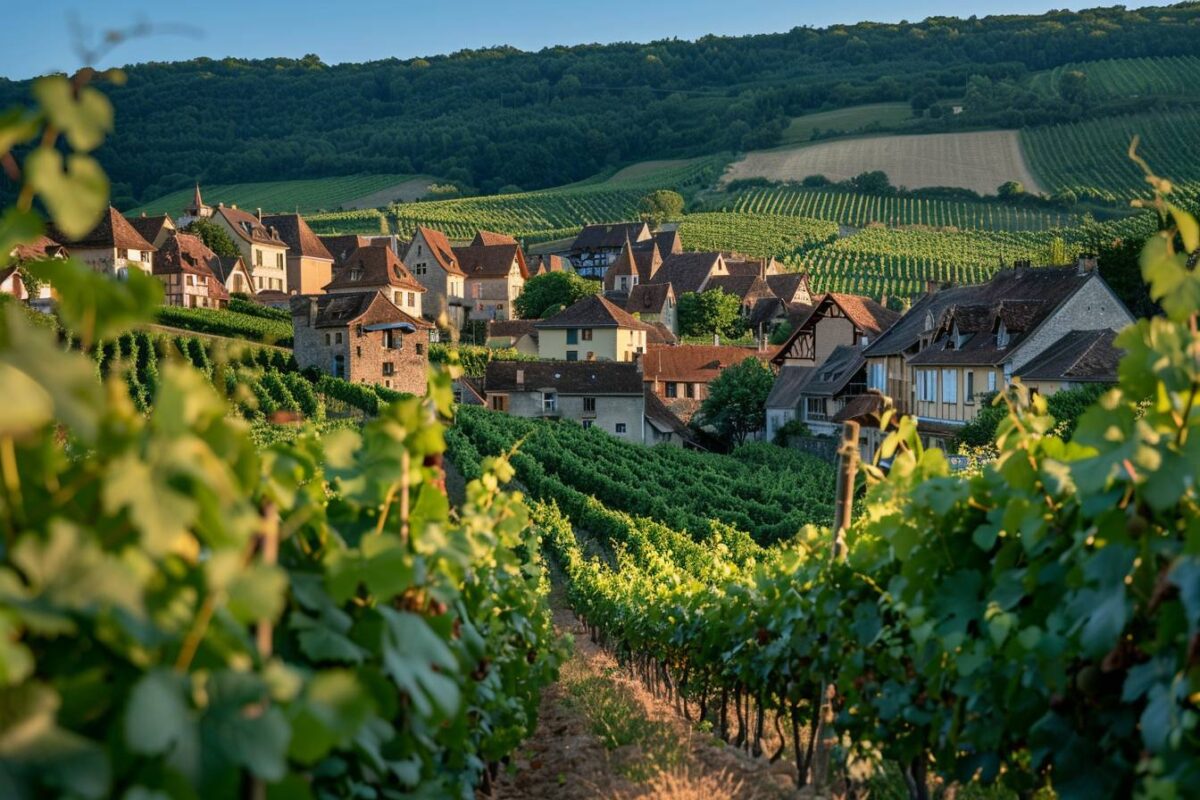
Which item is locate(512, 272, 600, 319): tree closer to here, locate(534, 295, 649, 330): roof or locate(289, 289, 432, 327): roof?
locate(534, 295, 649, 330): roof

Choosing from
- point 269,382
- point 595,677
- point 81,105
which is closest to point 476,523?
point 81,105

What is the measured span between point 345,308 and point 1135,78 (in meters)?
133

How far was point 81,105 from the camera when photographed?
180cm

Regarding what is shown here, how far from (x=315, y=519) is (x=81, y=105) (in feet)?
5.33

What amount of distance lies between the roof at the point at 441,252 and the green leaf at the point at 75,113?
8206cm

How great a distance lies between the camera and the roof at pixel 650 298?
80.3m

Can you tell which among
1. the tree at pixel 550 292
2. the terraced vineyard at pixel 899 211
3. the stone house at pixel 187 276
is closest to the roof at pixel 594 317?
the tree at pixel 550 292

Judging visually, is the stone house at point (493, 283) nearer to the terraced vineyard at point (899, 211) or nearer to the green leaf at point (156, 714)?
the terraced vineyard at point (899, 211)

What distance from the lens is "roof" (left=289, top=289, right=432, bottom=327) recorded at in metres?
57.9

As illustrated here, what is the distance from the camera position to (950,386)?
37219 mm

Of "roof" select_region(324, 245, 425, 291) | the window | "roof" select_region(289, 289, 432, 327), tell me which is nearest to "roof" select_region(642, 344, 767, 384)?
"roof" select_region(289, 289, 432, 327)

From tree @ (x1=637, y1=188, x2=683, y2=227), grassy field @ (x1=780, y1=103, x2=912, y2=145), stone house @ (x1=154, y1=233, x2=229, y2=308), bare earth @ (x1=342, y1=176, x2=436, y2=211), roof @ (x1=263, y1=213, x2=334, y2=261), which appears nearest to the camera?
stone house @ (x1=154, y1=233, x2=229, y2=308)

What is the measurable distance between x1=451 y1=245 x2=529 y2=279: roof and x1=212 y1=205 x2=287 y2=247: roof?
13.0 meters

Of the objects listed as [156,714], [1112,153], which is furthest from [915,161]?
[156,714]
